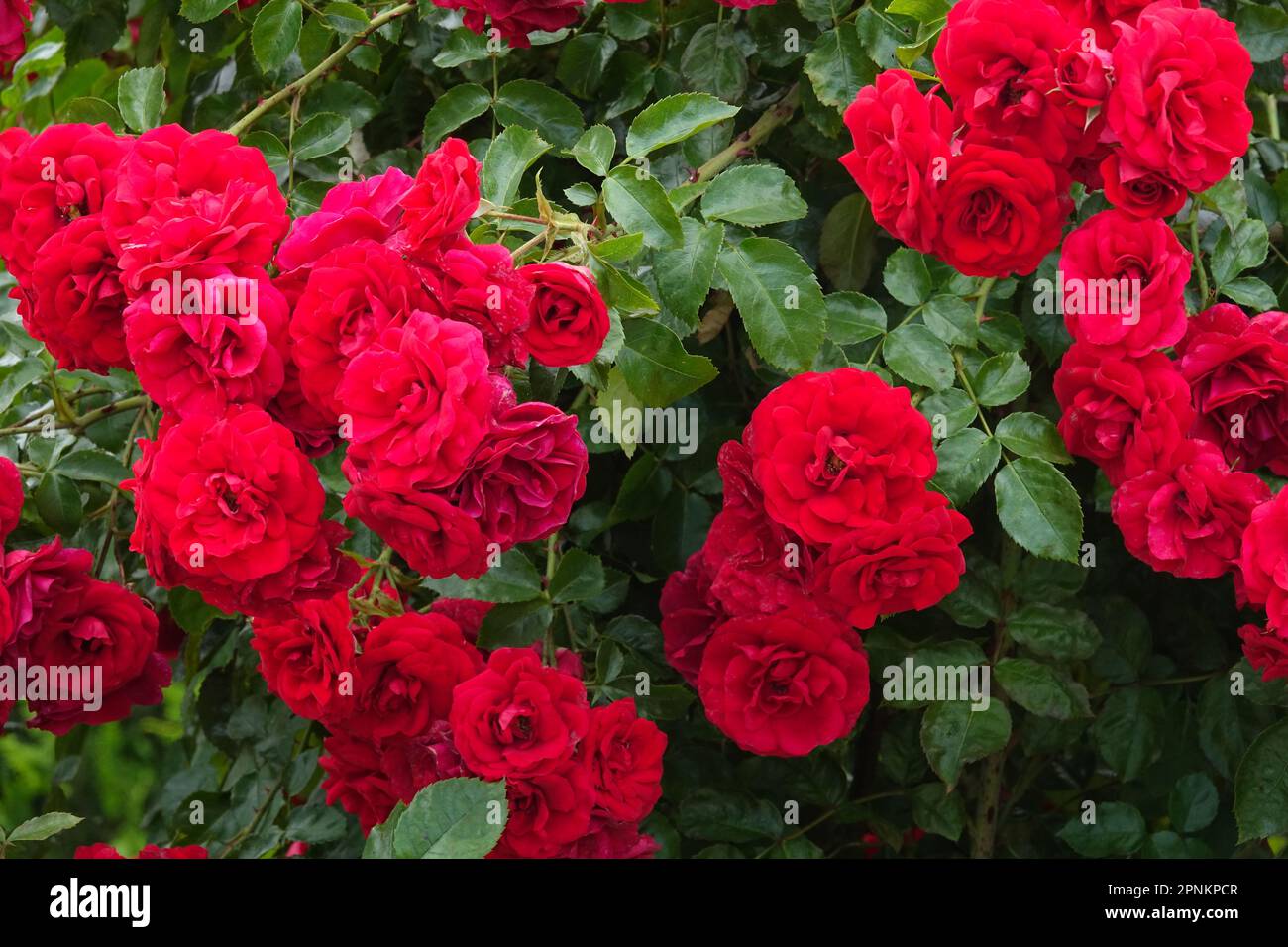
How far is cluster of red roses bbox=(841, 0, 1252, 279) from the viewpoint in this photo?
3.48 feet

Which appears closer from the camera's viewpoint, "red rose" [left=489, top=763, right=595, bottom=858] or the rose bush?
the rose bush

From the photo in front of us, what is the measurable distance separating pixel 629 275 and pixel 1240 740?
801 millimetres

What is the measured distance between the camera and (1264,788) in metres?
1.30

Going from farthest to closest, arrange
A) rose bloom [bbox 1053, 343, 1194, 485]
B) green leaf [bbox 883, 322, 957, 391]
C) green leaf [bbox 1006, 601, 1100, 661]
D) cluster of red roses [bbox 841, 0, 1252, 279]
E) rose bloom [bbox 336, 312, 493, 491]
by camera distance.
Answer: green leaf [bbox 1006, 601, 1100, 661] < green leaf [bbox 883, 322, 957, 391] < rose bloom [bbox 1053, 343, 1194, 485] < cluster of red roses [bbox 841, 0, 1252, 279] < rose bloom [bbox 336, 312, 493, 491]

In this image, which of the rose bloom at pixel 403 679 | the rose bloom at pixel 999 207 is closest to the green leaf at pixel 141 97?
the rose bloom at pixel 403 679

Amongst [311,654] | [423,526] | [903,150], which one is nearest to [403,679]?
[311,654]

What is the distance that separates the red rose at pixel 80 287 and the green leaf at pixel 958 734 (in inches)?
31.6

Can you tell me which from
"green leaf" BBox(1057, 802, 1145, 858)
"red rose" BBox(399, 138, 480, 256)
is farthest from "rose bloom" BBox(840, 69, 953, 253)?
"green leaf" BBox(1057, 802, 1145, 858)

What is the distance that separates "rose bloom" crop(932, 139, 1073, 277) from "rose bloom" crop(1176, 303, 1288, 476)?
0.63ft

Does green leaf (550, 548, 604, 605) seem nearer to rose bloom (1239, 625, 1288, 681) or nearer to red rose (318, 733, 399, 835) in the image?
red rose (318, 733, 399, 835)

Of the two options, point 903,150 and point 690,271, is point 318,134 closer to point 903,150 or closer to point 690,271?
point 690,271

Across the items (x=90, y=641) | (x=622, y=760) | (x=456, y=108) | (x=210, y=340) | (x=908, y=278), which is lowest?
(x=622, y=760)

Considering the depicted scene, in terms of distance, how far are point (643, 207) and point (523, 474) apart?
A: 26 cm

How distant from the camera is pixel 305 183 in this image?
4.76 feet
